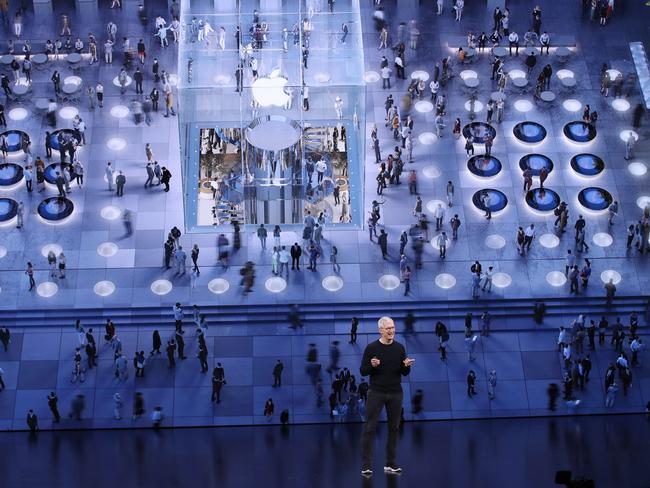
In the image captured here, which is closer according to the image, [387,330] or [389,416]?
[387,330]

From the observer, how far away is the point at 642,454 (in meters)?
49.6

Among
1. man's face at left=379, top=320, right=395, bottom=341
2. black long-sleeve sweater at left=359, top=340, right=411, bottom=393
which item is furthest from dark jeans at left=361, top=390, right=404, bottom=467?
man's face at left=379, top=320, right=395, bottom=341

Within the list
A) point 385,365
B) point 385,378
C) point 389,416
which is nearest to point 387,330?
point 385,365

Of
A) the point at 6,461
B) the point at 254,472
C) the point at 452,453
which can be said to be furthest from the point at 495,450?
the point at 6,461

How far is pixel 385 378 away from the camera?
1092 inches

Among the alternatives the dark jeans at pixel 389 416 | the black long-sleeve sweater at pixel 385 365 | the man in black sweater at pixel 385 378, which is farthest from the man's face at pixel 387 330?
the dark jeans at pixel 389 416

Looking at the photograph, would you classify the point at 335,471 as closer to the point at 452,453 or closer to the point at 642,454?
the point at 452,453

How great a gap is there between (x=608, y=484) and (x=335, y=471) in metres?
8.87

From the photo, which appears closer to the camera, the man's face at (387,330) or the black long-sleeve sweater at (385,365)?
the man's face at (387,330)

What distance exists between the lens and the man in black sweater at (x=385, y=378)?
2744 cm

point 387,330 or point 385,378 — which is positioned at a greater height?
point 387,330

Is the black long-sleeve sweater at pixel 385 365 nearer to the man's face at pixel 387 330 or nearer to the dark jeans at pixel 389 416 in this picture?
the dark jeans at pixel 389 416

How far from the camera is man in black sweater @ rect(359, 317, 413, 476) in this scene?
2744 centimetres

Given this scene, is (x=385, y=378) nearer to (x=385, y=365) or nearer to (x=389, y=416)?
(x=385, y=365)
